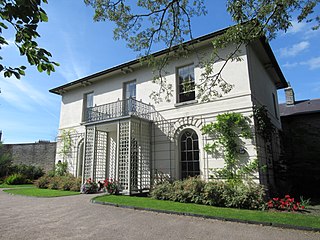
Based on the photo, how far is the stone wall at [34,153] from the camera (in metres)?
17.9

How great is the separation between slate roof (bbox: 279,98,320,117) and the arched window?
8166 millimetres

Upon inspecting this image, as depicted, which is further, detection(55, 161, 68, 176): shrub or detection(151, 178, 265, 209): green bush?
detection(55, 161, 68, 176): shrub

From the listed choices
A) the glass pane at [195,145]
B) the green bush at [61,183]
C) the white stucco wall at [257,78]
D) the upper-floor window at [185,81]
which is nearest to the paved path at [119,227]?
the glass pane at [195,145]

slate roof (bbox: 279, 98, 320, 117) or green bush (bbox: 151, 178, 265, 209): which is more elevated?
slate roof (bbox: 279, 98, 320, 117)

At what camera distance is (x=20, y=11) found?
1.98 meters

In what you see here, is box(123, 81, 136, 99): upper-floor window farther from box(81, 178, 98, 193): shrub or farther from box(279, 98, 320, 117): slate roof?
box(279, 98, 320, 117): slate roof

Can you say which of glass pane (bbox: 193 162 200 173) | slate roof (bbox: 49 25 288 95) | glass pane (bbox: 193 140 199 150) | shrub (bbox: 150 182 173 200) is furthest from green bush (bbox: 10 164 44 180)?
glass pane (bbox: 193 140 199 150)

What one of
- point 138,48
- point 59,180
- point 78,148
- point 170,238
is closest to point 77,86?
point 78,148

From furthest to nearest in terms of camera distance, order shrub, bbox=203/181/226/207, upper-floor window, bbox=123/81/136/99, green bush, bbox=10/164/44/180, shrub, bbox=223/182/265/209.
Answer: green bush, bbox=10/164/44/180 < upper-floor window, bbox=123/81/136/99 < shrub, bbox=203/181/226/207 < shrub, bbox=223/182/265/209

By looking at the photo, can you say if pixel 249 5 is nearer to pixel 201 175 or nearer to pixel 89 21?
pixel 89 21

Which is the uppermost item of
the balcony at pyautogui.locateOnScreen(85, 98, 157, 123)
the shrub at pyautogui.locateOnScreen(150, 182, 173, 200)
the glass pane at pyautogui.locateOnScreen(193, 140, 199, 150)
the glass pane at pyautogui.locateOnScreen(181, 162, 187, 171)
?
the balcony at pyautogui.locateOnScreen(85, 98, 157, 123)

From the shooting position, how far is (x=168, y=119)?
10688mm

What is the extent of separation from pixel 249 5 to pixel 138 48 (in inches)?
131

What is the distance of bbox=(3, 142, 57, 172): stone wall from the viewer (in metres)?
17.9
